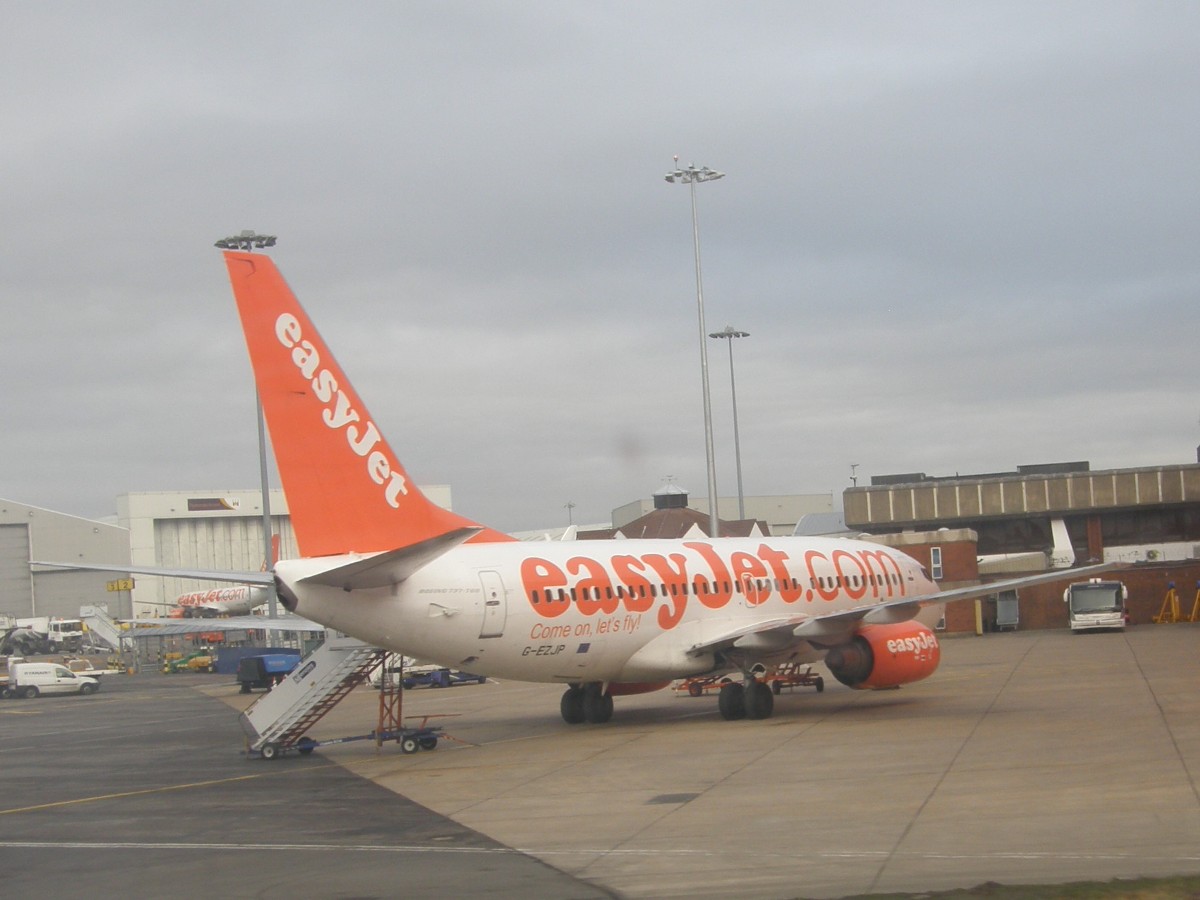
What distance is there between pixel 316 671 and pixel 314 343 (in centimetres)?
726

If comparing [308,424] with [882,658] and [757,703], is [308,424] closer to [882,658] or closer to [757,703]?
[757,703]

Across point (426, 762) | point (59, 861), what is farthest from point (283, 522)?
point (59, 861)

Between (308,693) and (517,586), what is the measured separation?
16.2 ft

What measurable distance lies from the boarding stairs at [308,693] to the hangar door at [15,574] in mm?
99779

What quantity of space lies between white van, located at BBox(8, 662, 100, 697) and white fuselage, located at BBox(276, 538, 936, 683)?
4188 cm

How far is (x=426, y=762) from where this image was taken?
2645cm

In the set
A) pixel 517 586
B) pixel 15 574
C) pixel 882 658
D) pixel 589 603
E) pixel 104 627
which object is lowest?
pixel 104 627

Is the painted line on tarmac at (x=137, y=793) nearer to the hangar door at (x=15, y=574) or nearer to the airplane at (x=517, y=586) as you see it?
the airplane at (x=517, y=586)

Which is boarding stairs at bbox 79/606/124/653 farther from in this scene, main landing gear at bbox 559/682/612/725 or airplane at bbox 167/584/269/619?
main landing gear at bbox 559/682/612/725

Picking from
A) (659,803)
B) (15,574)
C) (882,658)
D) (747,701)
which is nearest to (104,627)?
(15,574)

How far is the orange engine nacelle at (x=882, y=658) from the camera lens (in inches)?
1232

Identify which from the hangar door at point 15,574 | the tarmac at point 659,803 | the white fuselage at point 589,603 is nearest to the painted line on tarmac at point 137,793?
the tarmac at point 659,803

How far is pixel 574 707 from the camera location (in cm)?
3253

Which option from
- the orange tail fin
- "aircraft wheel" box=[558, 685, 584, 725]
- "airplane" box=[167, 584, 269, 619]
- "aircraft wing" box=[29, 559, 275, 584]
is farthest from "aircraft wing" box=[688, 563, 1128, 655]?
"airplane" box=[167, 584, 269, 619]
